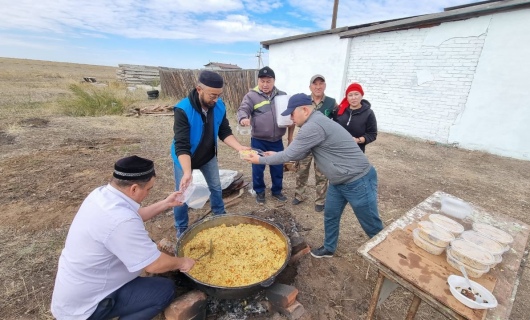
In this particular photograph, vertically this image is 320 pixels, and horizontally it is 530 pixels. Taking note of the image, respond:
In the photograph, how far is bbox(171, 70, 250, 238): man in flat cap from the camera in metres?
2.55

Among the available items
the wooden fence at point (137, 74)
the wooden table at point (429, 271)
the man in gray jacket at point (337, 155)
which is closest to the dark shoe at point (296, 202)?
the man in gray jacket at point (337, 155)

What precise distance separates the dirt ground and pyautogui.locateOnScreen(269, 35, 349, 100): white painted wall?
331cm

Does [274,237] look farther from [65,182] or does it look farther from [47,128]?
[47,128]

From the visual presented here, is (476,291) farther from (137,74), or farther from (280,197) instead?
(137,74)

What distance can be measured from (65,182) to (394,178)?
6.69 metres

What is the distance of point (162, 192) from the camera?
4.64 meters

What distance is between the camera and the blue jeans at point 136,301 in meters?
1.82

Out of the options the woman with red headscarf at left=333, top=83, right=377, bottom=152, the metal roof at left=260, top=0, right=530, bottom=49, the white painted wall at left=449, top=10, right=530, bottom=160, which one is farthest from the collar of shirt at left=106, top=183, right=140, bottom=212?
the metal roof at left=260, top=0, right=530, bottom=49

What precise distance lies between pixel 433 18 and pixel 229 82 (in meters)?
8.33

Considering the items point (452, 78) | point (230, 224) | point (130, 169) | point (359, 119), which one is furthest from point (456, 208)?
point (452, 78)

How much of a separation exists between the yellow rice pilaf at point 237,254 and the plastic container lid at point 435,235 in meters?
1.19

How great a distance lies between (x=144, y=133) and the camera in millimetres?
8555

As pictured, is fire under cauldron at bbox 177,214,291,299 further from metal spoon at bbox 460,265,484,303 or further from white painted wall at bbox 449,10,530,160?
white painted wall at bbox 449,10,530,160

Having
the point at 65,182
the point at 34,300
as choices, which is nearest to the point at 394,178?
the point at 34,300
